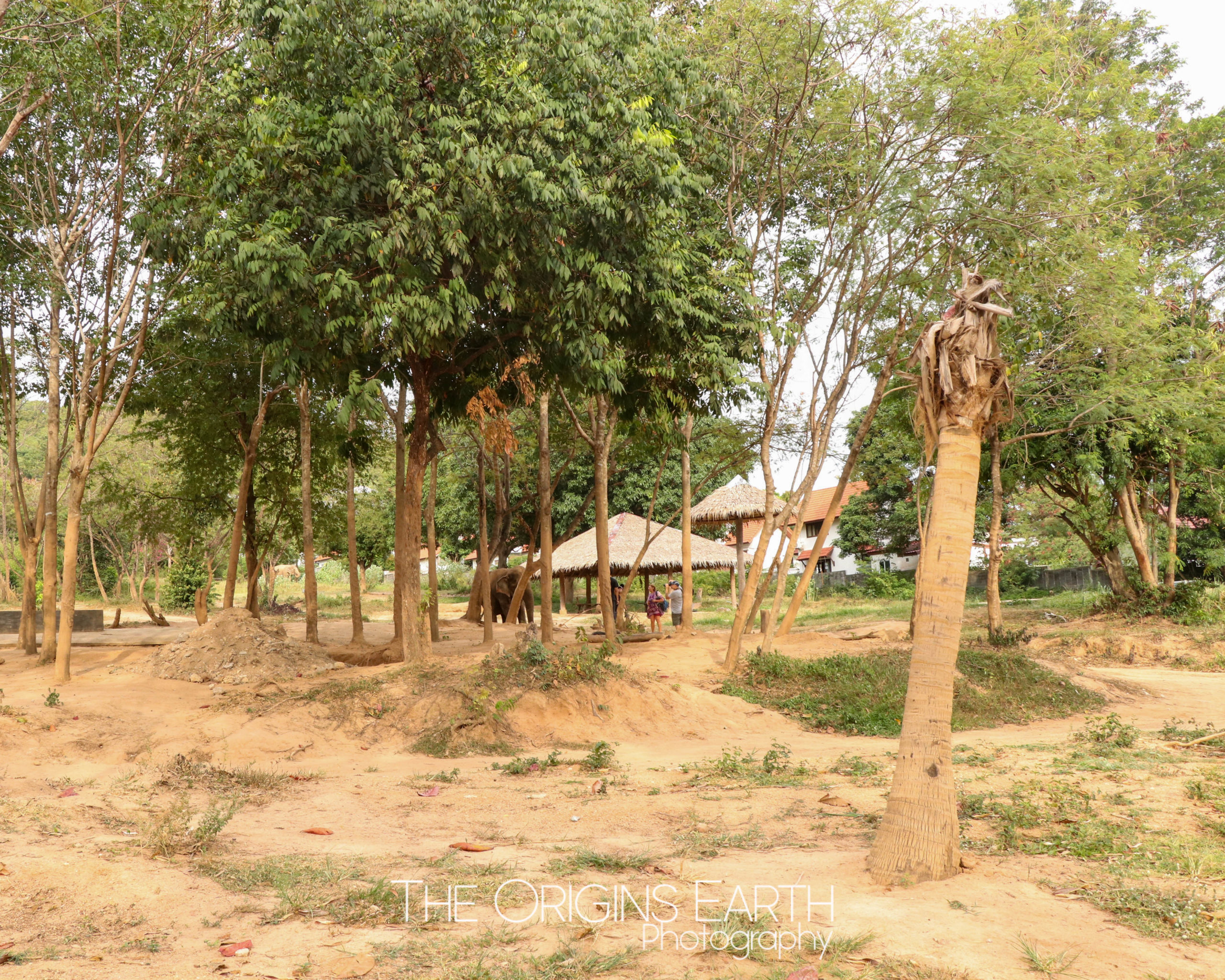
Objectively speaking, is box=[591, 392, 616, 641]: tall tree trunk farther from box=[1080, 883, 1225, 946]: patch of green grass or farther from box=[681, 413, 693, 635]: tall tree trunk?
box=[1080, 883, 1225, 946]: patch of green grass

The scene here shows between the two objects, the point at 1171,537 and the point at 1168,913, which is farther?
the point at 1171,537

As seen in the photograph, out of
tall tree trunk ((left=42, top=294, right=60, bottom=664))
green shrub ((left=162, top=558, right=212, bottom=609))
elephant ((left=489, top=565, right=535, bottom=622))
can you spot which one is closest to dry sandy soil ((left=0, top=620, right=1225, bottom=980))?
tall tree trunk ((left=42, top=294, right=60, bottom=664))

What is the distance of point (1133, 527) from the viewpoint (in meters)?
21.4

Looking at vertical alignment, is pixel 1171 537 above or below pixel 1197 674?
above

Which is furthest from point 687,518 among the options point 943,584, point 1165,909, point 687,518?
point 1165,909

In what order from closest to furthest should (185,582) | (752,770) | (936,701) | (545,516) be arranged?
(936,701) → (752,770) → (545,516) → (185,582)

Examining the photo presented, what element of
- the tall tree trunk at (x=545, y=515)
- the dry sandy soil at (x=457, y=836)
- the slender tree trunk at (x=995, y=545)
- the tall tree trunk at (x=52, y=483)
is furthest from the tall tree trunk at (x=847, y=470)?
the tall tree trunk at (x=52, y=483)

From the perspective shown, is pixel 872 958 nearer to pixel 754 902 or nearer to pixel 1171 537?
pixel 754 902

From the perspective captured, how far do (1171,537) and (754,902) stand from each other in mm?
Result: 20964

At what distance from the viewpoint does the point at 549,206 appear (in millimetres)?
10016

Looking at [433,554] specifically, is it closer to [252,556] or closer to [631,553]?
[252,556]

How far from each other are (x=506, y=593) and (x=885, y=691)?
12613mm

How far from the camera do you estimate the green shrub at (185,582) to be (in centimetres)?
3300

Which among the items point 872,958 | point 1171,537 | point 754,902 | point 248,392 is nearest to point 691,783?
point 754,902
